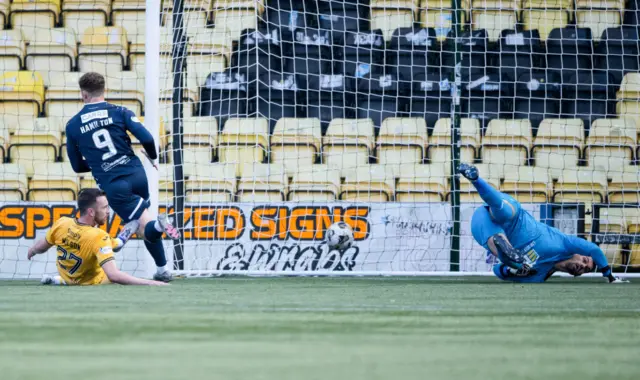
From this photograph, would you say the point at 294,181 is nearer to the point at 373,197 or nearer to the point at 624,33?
the point at 373,197

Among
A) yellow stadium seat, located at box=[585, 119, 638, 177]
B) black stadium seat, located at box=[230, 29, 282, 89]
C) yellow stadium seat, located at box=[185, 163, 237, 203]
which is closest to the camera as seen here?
yellow stadium seat, located at box=[185, 163, 237, 203]

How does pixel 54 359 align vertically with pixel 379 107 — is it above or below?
below

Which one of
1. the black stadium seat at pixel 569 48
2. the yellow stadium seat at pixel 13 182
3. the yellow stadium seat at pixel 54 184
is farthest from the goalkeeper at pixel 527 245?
the yellow stadium seat at pixel 13 182

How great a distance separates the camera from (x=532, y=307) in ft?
12.8

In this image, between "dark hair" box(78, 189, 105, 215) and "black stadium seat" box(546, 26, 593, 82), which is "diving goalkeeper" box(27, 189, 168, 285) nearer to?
"dark hair" box(78, 189, 105, 215)

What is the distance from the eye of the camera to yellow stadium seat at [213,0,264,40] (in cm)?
959

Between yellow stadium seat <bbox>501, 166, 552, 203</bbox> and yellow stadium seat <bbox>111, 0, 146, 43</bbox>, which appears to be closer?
yellow stadium seat <bbox>501, 166, 552, 203</bbox>

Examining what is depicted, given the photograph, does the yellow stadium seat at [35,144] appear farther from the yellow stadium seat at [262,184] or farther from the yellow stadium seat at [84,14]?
the yellow stadium seat at [262,184]

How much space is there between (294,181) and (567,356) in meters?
7.04

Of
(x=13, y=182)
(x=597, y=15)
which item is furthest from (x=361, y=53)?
(x=13, y=182)

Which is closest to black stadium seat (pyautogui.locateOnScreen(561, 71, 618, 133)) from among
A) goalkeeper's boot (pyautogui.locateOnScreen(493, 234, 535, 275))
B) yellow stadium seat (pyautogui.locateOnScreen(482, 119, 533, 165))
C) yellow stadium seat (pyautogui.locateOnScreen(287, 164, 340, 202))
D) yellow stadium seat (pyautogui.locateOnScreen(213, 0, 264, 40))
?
yellow stadium seat (pyautogui.locateOnScreen(482, 119, 533, 165))

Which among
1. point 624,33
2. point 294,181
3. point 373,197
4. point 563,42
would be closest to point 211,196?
point 294,181

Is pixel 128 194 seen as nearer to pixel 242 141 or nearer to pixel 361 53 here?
pixel 242 141

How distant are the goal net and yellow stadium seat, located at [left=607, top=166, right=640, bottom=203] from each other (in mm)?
18
